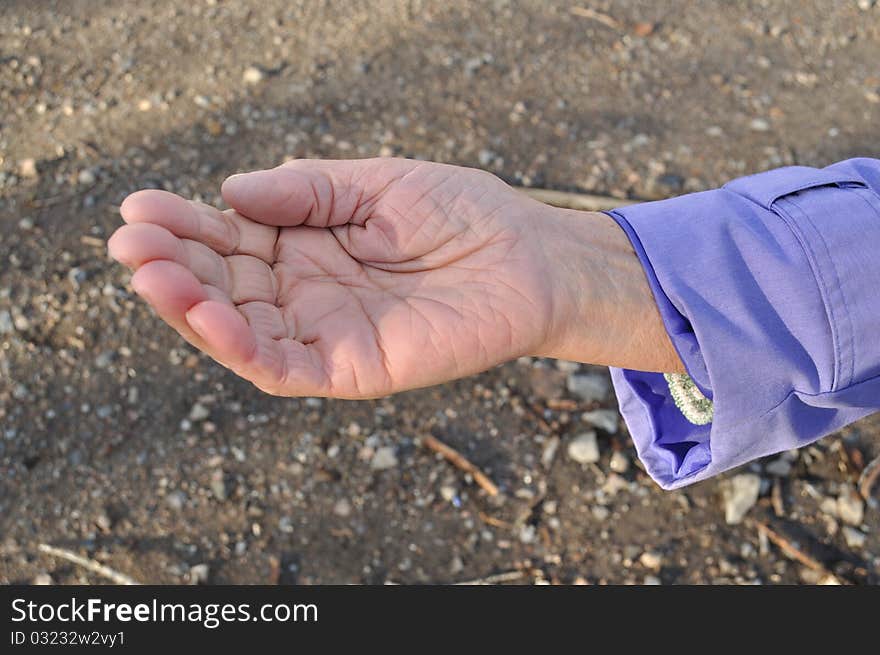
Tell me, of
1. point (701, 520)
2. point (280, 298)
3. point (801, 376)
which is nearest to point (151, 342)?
point (280, 298)

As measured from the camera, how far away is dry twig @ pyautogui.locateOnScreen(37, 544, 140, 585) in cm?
223

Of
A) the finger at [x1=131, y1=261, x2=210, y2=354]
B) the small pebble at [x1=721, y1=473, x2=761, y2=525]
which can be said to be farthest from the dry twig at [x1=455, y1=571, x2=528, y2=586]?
the finger at [x1=131, y1=261, x2=210, y2=354]

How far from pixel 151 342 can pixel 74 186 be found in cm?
A: 77

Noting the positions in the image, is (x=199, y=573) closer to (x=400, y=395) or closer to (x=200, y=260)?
(x=400, y=395)

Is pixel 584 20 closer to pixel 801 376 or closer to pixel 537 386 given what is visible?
pixel 537 386

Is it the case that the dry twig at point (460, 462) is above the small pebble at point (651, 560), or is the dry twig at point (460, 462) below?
above

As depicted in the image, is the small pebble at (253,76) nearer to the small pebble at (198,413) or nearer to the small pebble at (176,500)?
the small pebble at (198,413)

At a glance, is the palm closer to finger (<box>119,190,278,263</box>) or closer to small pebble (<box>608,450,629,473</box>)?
finger (<box>119,190,278,263</box>)

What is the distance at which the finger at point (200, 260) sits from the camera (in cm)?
146

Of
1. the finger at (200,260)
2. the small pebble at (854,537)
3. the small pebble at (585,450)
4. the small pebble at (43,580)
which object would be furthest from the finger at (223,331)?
the small pebble at (854,537)

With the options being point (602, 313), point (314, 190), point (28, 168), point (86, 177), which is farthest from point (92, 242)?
point (602, 313)

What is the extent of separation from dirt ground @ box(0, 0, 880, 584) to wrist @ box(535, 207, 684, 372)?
74 cm

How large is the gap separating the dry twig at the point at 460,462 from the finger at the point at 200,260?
97cm

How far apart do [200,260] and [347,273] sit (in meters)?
0.35
